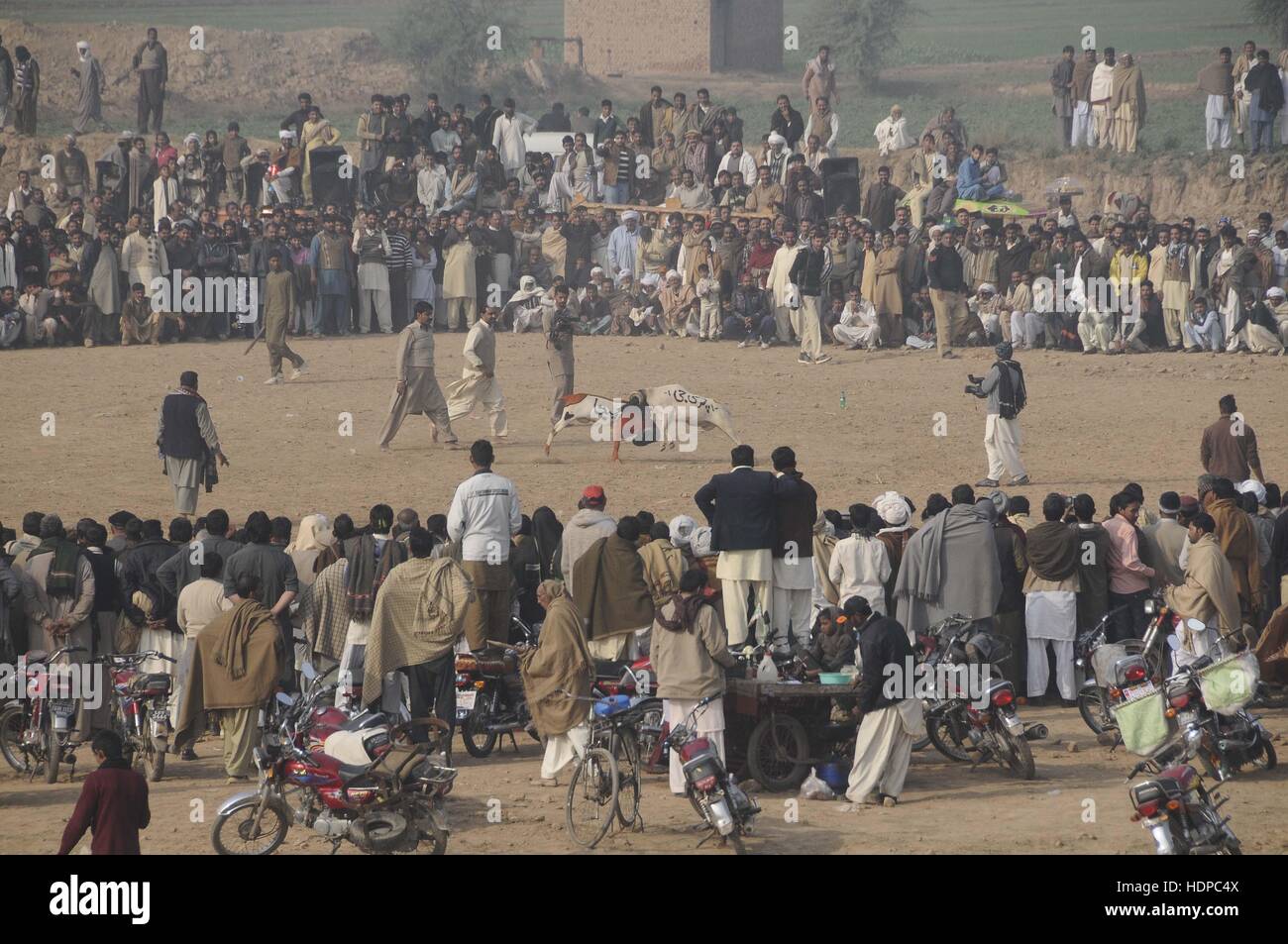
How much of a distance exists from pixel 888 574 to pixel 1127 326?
12.9m

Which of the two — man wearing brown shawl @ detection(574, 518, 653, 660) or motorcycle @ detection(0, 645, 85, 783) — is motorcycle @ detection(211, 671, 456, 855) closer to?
motorcycle @ detection(0, 645, 85, 783)

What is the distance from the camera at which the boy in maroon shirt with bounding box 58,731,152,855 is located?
8914 millimetres

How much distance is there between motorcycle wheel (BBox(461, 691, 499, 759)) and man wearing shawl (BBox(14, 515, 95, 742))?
2328mm

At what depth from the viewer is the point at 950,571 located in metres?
12.7

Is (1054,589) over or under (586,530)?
under

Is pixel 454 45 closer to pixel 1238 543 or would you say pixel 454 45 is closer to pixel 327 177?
pixel 327 177

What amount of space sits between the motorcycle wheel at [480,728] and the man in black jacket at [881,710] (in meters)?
2.37

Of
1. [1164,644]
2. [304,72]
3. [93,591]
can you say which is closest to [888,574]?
[1164,644]

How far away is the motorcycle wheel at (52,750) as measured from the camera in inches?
466

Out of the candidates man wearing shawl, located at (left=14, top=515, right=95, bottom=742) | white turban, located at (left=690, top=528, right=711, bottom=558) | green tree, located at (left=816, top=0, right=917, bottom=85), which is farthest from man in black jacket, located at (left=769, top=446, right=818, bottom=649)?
green tree, located at (left=816, top=0, right=917, bottom=85)

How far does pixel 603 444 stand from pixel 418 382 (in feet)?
7.16

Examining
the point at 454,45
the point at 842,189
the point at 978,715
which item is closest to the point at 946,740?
the point at 978,715

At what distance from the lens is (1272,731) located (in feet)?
41.8

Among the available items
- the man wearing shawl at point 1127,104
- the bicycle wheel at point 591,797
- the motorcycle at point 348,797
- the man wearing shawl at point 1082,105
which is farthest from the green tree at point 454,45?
the motorcycle at point 348,797
